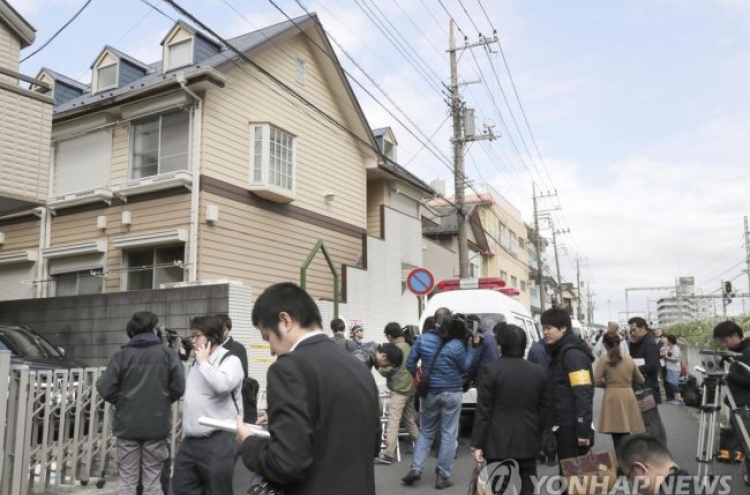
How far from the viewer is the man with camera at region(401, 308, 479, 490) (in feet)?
24.0

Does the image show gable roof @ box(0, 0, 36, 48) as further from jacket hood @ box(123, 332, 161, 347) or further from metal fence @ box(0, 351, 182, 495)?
jacket hood @ box(123, 332, 161, 347)

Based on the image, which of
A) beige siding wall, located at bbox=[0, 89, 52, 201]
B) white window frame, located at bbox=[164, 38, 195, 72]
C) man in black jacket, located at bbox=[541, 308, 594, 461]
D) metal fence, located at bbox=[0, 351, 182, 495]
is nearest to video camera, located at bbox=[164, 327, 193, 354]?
metal fence, located at bbox=[0, 351, 182, 495]

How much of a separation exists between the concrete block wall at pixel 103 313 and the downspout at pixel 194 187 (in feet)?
4.19

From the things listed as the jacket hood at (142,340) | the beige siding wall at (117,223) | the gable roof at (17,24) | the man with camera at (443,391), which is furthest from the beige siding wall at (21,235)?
the man with camera at (443,391)

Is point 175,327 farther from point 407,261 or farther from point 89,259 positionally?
point 407,261

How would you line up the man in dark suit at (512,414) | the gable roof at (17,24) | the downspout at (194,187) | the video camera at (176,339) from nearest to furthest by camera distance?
1. the man in dark suit at (512,414)
2. the video camera at (176,339)
3. the gable roof at (17,24)
4. the downspout at (194,187)

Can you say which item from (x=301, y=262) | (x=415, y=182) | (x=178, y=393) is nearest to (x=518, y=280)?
(x=415, y=182)

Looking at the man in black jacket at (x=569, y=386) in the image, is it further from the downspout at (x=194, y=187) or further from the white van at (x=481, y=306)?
the downspout at (x=194, y=187)

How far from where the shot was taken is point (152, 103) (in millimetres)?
14289

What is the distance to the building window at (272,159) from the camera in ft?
49.8

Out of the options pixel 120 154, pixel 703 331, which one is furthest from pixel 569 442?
pixel 703 331

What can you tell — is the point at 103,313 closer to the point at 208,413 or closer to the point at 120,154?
the point at 120,154

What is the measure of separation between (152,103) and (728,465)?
512 inches

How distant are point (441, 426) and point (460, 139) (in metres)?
12.3
